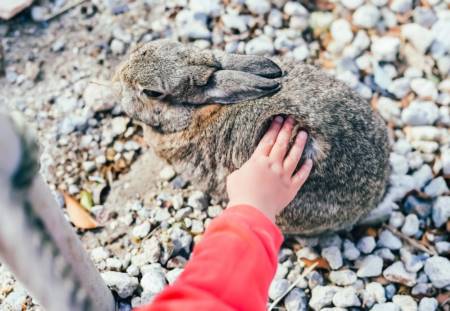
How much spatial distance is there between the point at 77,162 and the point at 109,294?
1044 mm

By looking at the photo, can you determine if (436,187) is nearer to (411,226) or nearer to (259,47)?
(411,226)

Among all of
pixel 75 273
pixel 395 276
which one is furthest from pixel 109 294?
pixel 395 276

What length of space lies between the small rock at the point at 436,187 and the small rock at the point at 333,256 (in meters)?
0.65

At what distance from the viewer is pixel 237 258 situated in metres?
2.15

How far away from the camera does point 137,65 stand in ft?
10.0

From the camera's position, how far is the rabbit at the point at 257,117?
2932mm

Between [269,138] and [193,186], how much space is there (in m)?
0.75

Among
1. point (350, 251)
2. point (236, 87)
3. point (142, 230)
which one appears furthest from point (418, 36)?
point (142, 230)

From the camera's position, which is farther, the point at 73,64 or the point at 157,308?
the point at 73,64

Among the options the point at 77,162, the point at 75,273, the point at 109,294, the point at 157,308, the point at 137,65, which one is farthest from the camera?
the point at 77,162

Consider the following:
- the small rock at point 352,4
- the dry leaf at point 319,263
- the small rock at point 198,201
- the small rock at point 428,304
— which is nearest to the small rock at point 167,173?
the small rock at point 198,201

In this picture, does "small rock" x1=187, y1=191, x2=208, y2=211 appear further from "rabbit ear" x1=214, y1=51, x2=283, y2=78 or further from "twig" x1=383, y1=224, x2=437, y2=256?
"twig" x1=383, y1=224, x2=437, y2=256

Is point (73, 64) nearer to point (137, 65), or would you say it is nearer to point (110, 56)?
point (110, 56)

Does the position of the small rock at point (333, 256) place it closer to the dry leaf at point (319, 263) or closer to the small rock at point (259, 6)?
the dry leaf at point (319, 263)
